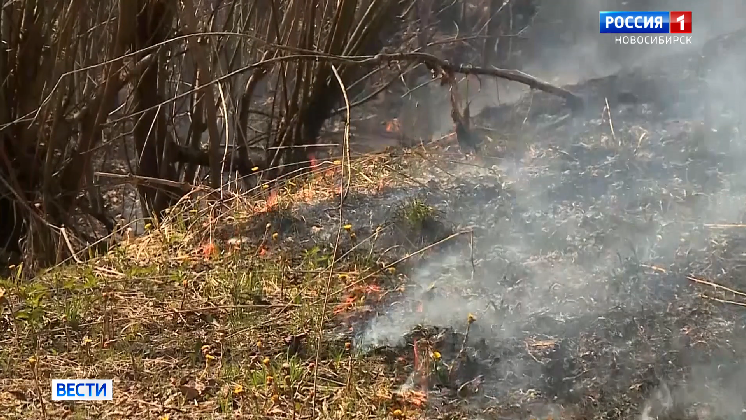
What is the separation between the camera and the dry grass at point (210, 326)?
1257 millimetres

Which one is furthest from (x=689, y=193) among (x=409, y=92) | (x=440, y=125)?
(x=409, y=92)

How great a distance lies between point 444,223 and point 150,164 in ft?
5.80

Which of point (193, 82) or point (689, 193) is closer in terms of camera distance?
point (689, 193)

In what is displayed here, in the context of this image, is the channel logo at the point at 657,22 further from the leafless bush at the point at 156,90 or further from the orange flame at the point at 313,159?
the orange flame at the point at 313,159

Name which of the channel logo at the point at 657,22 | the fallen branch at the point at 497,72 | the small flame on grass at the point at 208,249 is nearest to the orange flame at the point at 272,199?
the small flame on grass at the point at 208,249

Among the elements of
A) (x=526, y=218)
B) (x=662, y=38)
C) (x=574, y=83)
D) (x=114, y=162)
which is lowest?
(x=114, y=162)

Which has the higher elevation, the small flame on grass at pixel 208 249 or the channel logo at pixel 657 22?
the channel logo at pixel 657 22

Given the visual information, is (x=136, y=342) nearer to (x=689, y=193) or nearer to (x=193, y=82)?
(x=689, y=193)

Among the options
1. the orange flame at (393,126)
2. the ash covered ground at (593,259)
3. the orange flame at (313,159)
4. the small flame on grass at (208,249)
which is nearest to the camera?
the ash covered ground at (593,259)

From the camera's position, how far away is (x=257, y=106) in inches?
131

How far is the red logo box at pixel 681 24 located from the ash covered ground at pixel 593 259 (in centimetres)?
7

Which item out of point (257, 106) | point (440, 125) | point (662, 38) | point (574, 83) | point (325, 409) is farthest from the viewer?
point (257, 106)

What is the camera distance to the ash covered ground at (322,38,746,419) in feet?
4.02

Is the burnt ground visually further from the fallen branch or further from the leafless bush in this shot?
the leafless bush
